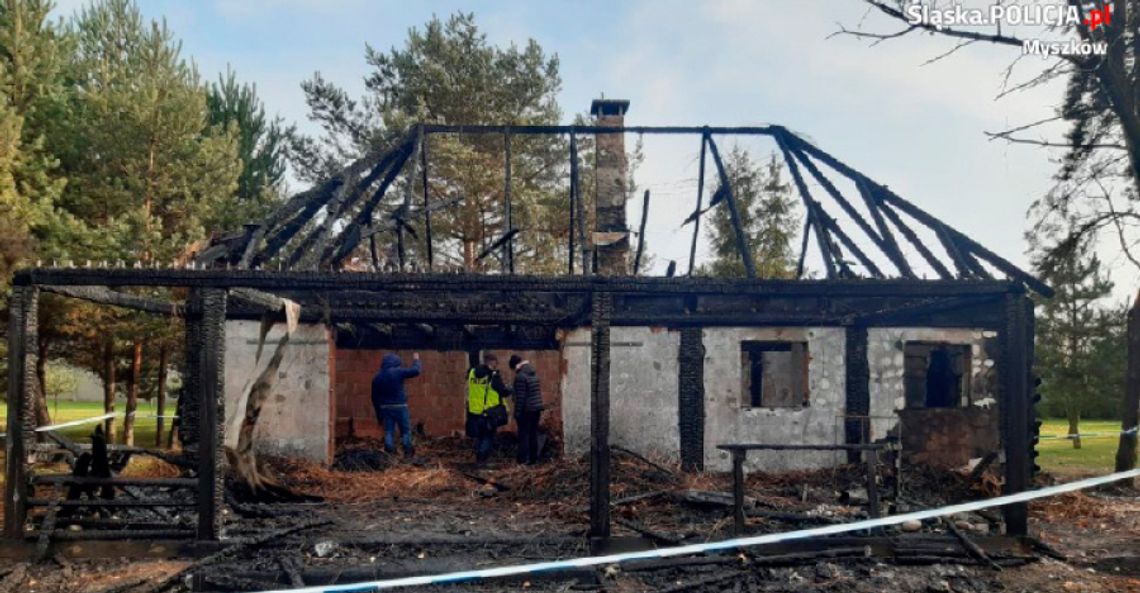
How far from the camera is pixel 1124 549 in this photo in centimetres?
956

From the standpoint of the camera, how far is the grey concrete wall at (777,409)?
47.3 ft

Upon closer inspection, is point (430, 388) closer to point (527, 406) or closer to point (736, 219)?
point (527, 406)

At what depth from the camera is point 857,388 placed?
47.4 ft

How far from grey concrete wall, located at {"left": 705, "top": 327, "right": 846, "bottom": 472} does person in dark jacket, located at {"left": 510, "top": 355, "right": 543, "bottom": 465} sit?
9.92 feet

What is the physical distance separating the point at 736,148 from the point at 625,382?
1728 centimetres

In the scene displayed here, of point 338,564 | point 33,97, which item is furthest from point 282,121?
point 338,564

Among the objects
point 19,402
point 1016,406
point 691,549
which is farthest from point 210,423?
point 1016,406

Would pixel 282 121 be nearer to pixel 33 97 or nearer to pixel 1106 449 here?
pixel 33 97

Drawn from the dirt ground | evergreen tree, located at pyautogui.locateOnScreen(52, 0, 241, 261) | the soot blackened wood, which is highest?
evergreen tree, located at pyautogui.locateOnScreen(52, 0, 241, 261)

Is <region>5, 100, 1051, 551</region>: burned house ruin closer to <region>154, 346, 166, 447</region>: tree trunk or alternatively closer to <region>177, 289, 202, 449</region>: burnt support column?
<region>177, 289, 202, 449</region>: burnt support column

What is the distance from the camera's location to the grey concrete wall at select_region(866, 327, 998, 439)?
14.4 meters

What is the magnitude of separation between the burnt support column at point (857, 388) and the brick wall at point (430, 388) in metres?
5.76

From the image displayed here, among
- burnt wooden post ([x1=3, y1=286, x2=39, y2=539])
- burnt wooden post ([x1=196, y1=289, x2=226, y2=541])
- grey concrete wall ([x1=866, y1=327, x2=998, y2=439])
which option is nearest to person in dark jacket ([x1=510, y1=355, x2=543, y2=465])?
grey concrete wall ([x1=866, y1=327, x2=998, y2=439])

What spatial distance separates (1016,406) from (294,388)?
11.3 m
